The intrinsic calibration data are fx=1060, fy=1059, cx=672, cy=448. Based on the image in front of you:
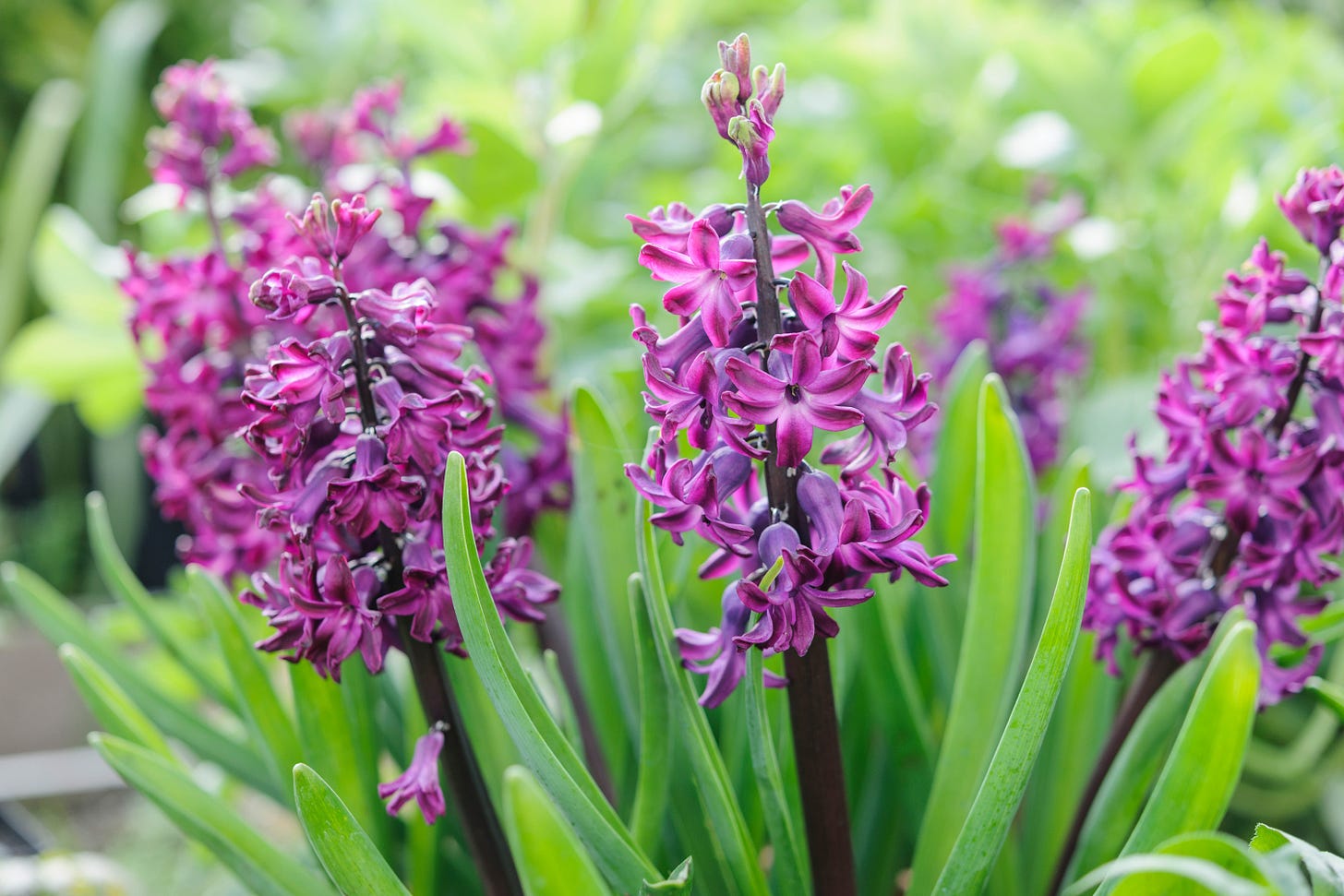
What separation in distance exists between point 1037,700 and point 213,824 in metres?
0.31

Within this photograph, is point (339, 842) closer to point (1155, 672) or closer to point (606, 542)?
point (606, 542)

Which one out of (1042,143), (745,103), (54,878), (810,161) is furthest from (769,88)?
(810,161)

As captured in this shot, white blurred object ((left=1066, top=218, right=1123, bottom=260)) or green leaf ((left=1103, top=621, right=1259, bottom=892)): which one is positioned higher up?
white blurred object ((left=1066, top=218, right=1123, bottom=260))

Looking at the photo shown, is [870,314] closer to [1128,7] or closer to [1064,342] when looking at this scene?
[1064,342]

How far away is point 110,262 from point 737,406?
69cm

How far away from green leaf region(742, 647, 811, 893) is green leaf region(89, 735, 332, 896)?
7.1 inches

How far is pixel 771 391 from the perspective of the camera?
30cm

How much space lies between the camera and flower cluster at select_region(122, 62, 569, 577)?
0.51 meters

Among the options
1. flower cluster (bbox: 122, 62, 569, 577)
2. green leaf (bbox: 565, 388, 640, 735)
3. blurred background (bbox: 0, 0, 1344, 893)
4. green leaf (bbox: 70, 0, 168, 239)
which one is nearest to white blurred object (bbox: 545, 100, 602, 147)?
blurred background (bbox: 0, 0, 1344, 893)

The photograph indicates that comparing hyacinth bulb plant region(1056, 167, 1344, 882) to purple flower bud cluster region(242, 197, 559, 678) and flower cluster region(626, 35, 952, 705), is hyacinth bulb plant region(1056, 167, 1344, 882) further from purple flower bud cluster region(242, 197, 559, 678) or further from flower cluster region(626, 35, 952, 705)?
purple flower bud cluster region(242, 197, 559, 678)

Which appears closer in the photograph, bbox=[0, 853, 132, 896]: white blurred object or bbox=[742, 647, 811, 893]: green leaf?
bbox=[742, 647, 811, 893]: green leaf

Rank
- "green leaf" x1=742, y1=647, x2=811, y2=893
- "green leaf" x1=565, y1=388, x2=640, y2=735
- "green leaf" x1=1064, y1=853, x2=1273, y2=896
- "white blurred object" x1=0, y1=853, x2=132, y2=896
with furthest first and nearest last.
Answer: "white blurred object" x1=0, y1=853, x2=132, y2=896 → "green leaf" x1=565, y1=388, x2=640, y2=735 → "green leaf" x1=742, y1=647, x2=811, y2=893 → "green leaf" x1=1064, y1=853, x2=1273, y2=896

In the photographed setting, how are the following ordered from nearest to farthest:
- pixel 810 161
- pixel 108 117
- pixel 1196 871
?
pixel 1196 871 < pixel 810 161 < pixel 108 117

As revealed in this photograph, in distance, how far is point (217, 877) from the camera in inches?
36.7
